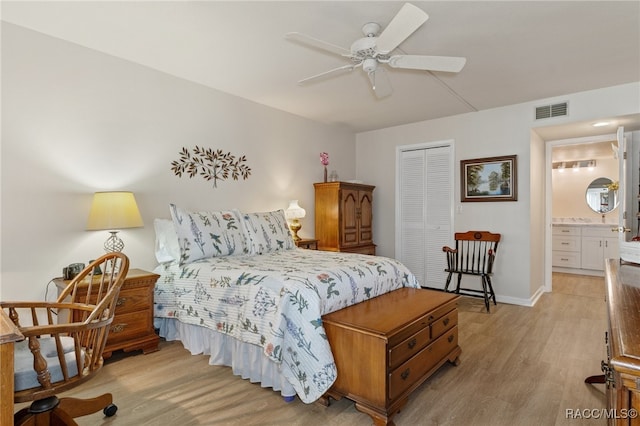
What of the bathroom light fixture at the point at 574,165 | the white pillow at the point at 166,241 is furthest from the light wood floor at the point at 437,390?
the bathroom light fixture at the point at 574,165

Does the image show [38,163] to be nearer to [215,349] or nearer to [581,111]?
[215,349]

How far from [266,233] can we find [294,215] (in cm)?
91

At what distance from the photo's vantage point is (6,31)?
8.18 feet

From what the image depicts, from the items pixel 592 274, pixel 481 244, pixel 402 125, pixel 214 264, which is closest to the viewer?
pixel 214 264

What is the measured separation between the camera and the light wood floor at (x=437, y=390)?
75.6 inches

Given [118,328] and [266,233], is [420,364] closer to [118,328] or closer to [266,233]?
[266,233]

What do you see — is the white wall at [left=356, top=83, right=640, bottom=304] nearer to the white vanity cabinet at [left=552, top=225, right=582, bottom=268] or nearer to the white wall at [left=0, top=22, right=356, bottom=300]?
the white vanity cabinet at [left=552, top=225, right=582, bottom=268]

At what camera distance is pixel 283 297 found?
210 cm

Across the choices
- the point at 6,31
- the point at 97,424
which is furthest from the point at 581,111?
the point at 6,31

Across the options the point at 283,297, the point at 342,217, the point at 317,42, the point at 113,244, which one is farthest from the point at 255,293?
the point at 342,217

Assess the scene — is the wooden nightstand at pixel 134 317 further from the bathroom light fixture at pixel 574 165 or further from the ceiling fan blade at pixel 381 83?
the bathroom light fixture at pixel 574 165

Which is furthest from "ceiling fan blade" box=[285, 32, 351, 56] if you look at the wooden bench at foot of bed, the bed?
the wooden bench at foot of bed

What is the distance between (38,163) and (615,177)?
8135 mm

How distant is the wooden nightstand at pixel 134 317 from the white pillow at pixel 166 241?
24 cm
